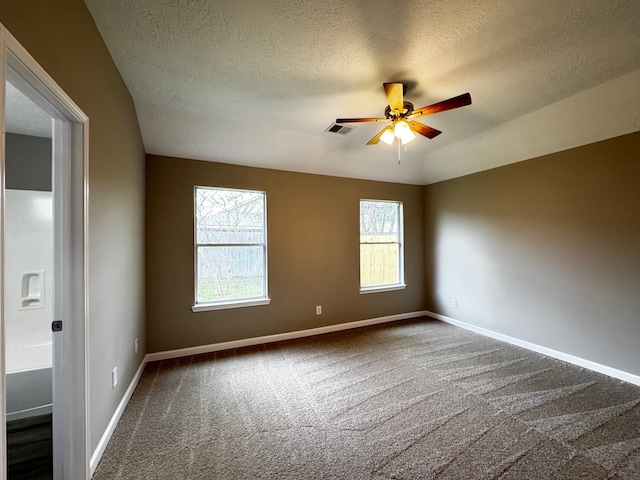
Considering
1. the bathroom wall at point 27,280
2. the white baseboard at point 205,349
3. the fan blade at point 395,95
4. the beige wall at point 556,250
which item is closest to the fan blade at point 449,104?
the fan blade at point 395,95

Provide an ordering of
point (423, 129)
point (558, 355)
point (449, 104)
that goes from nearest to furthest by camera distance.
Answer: point (449, 104)
point (423, 129)
point (558, 355)

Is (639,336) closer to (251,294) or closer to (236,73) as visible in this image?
(251,294)

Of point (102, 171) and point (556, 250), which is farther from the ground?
point (102, 171)

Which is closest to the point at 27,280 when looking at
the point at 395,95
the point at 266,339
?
the point at 266,339

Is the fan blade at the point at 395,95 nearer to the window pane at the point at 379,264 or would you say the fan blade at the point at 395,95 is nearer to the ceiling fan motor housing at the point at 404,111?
the ceiling fan motor housing at the point at 404,111

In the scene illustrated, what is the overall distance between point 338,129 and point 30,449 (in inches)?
148

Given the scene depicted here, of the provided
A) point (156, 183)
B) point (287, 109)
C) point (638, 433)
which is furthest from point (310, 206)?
point (638, 433)

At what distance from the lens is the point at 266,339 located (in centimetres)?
361

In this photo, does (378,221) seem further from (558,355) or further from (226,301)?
(558,355)

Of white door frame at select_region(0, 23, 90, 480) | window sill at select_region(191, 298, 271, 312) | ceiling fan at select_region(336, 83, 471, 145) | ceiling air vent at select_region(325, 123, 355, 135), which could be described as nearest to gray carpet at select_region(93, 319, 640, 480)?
white door frame at select_region(0, 23, 90, 480)

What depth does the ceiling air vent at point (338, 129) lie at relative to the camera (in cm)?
305

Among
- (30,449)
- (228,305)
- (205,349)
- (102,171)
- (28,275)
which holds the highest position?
(102,171)

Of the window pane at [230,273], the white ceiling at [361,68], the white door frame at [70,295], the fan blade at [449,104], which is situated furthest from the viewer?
the window pane at [230,273]

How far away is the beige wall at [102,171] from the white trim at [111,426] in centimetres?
6
